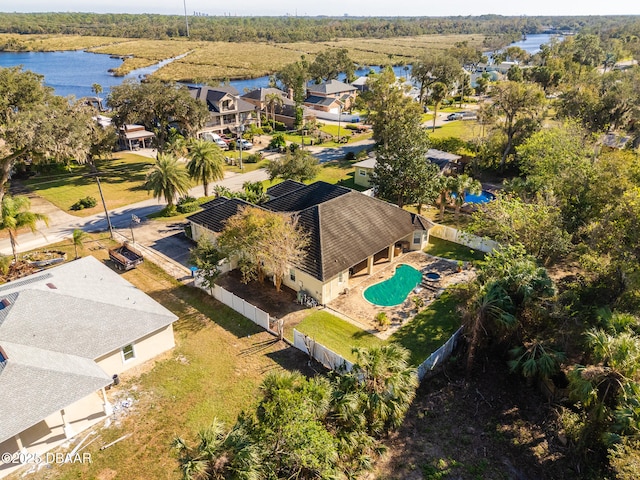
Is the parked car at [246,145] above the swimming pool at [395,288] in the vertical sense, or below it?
above

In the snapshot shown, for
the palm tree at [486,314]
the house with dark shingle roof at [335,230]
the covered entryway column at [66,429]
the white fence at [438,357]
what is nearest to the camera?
the covered entryway column at [66,429]

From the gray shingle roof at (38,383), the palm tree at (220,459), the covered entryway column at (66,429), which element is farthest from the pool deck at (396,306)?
the covered entryway column at (66,429)

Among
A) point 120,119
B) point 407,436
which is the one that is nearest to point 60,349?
point 407,436

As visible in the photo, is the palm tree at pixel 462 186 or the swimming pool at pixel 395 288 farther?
the palm tree at pixel 462 186

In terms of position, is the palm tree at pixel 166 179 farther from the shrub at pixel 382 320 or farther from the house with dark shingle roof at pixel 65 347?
the shrub at pixel 382 320

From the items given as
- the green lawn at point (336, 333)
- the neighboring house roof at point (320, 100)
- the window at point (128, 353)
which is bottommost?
the green lawn at point (336, 333)

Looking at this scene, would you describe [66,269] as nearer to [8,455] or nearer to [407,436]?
[8,455]

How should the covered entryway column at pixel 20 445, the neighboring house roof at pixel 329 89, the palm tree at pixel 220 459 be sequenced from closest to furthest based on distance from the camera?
the palm tree at pixel 220 459 < the covered entryway column at pixel 20 445 < the neighboring house roof at pixel 329 89
